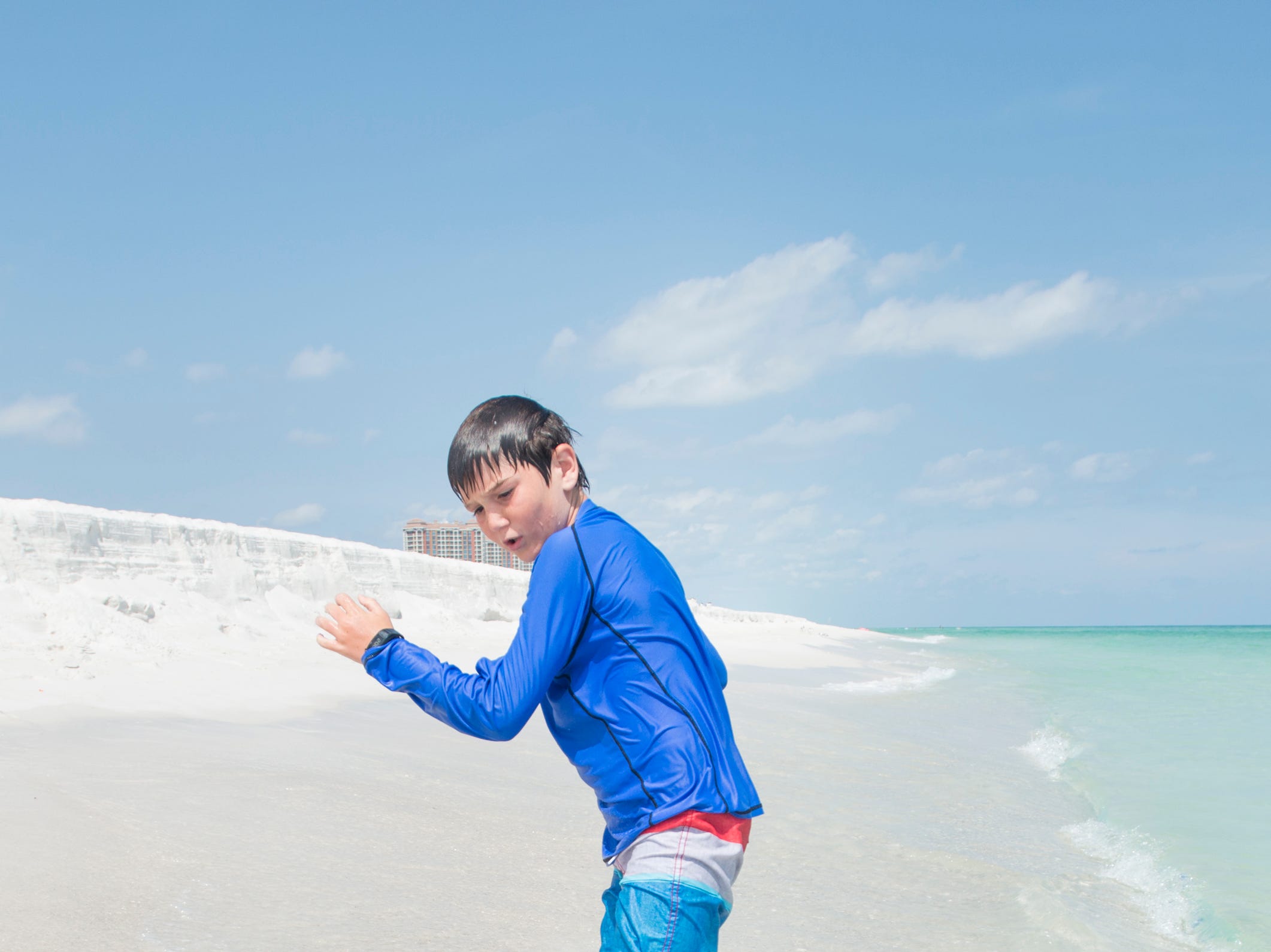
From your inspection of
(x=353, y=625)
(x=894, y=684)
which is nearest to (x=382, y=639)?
(x=353, y=625)

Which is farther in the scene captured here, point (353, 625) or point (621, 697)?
point (353, 625)

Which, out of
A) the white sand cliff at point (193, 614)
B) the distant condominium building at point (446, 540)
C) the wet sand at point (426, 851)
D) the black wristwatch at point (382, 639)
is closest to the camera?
the black wristwatch at point (382, 639)

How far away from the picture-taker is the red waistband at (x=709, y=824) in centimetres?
165

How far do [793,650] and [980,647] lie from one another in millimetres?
17296

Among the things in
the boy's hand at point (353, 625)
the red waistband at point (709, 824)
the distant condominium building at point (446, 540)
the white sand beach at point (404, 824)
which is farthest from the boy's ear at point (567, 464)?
the distant condominium building at point (446, 540)

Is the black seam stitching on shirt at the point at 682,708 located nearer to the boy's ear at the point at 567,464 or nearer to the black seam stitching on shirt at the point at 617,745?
the black seam stitching on shirt at the point at 617,745

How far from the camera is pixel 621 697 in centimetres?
168

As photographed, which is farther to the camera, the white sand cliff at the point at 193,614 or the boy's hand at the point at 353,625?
the white sand cliff at the point at 193,614

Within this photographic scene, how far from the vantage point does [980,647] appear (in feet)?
127

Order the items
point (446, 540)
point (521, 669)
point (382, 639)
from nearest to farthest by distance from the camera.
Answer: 1. point (521, 669)
2. point (382, 639)
3. point (446, 540)

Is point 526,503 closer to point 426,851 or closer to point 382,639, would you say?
point 382,639

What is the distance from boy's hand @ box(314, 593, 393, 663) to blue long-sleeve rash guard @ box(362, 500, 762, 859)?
44 mm

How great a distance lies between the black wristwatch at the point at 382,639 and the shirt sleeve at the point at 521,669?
55mm

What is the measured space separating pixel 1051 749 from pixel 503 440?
8664 mm
